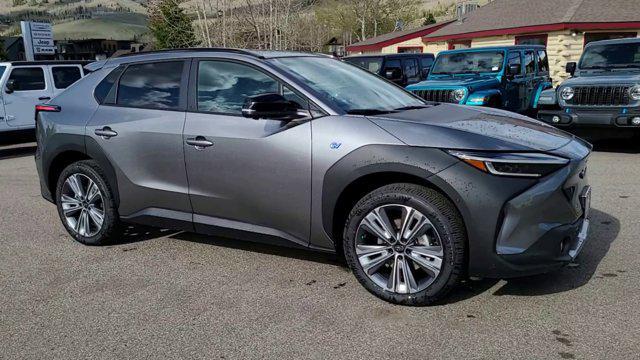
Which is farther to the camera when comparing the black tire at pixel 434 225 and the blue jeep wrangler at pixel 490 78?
the blue jeep wrangler at pixel 490 78

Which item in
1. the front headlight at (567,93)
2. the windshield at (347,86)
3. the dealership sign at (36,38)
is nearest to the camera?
the windshield at (347,86)

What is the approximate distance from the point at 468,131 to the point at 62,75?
11133 millimetres

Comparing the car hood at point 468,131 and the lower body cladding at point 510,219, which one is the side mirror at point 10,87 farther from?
the lower body cladding at point 510,219

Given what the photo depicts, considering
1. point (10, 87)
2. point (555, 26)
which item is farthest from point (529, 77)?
point (555, 26)

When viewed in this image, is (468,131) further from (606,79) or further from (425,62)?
(425,62)

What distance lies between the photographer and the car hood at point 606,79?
8.98m

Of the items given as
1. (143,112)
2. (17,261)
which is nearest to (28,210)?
(17,261)

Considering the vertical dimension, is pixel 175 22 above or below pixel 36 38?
above

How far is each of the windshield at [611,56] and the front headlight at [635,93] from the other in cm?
112

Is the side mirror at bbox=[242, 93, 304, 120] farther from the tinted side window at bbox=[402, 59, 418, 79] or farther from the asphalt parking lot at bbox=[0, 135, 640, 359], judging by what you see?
the tinted side window at bbox=[402, 59, 418, 79]

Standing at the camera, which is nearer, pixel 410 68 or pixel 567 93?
pixel 567 93

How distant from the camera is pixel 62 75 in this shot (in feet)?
40.7

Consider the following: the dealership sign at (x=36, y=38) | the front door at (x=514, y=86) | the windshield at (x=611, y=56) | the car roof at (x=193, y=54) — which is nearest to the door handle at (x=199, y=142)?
the car roof at (x=193, y=54)

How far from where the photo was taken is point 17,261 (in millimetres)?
4922
